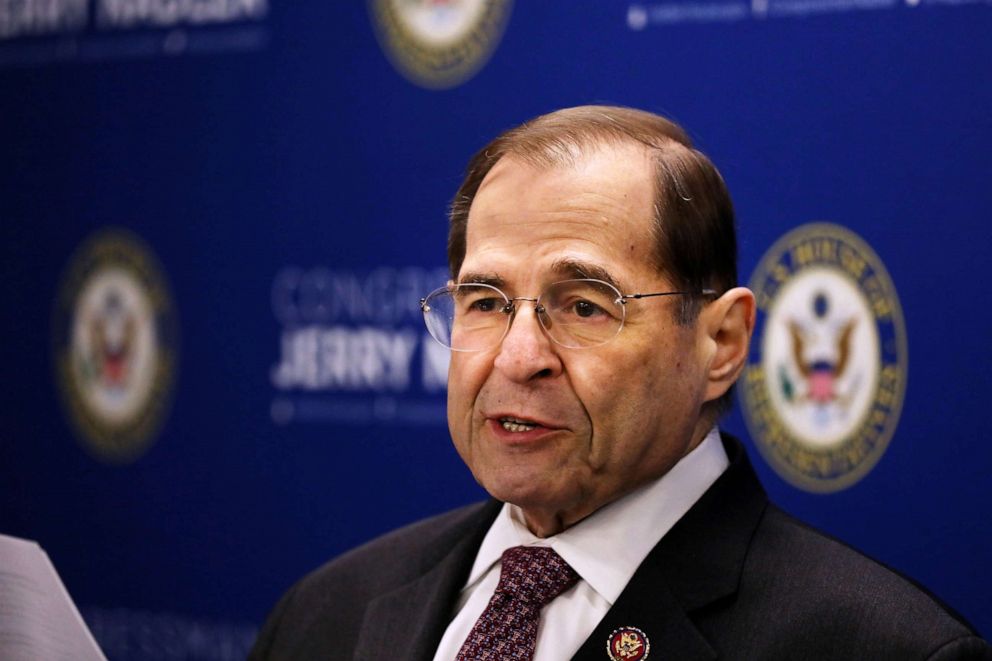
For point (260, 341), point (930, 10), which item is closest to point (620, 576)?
point (930, 10)

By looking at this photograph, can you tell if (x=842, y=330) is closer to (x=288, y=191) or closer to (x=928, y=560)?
(x=928, y=560)

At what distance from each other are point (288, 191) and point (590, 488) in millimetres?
1588

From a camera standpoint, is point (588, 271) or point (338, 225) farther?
point (338, 225)

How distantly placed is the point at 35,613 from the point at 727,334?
1014mm

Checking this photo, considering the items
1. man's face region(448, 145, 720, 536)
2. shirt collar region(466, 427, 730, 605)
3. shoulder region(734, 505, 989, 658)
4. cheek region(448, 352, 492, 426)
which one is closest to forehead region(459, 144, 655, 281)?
man's face region(448, 145, 720, 536)

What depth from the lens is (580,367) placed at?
1941 millimetres

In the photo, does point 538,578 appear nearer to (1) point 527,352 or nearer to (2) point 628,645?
(2) point 628,645

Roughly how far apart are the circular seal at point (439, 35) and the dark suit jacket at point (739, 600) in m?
1.16

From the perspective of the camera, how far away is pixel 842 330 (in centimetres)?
249

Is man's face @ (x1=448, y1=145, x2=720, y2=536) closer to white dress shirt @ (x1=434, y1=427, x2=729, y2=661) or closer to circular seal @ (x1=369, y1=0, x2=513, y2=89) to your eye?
white dress shirt @ (x1=434, y1=427, x2=729, y2=661)

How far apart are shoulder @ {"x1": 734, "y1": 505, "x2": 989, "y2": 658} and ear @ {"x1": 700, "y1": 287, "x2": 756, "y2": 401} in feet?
0.80

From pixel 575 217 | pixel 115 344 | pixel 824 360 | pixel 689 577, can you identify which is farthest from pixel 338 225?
pixel 689 577

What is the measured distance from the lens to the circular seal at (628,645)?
1896 mm

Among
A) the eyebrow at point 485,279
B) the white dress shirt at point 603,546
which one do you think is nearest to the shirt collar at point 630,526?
the white dress shirt at point 603,546
